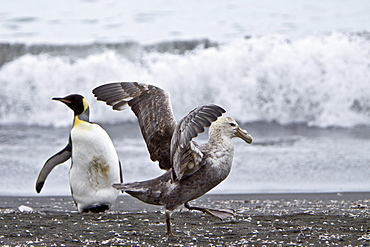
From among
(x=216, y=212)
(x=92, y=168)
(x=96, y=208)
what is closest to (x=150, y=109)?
(x=216, y=212)

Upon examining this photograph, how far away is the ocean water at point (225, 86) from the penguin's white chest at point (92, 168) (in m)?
1.01

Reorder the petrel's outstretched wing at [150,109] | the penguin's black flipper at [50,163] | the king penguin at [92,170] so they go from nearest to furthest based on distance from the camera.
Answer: the petrel's outstretched wing at [150,109] < the king penguin at [92,170] < the penguin's black flipper at [50,163]

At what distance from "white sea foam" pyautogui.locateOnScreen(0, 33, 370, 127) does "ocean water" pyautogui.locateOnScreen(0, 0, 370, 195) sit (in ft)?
0.08

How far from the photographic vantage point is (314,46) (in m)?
13.6

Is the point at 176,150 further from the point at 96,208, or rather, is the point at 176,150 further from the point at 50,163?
the point at 50,163

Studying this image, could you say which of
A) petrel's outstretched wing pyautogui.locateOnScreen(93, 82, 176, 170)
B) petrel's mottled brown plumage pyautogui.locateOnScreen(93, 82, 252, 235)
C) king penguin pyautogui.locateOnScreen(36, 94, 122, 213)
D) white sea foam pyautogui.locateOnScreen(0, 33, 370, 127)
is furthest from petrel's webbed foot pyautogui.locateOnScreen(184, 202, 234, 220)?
white sea foam pyautogui.locateOnScreen(0, 33, 370, 127)

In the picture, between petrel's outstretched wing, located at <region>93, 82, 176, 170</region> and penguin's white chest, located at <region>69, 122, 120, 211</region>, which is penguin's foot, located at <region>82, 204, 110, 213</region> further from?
petrel's outstretched wing, located at <region>93, 82, 176, 170</region>

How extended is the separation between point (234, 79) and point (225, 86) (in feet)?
0.75

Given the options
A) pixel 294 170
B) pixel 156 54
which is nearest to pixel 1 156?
pixel 294 170

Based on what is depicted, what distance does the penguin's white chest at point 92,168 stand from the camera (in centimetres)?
697

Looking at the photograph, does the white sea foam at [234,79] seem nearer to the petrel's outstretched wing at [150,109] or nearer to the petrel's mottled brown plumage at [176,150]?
the petrel's outstretched wing at [150,109]

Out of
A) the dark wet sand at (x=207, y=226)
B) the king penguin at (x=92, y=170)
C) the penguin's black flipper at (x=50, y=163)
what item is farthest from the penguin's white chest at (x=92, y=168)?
the penguin's black flipper at (x=50, y=163)

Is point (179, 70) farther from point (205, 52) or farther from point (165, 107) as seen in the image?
point (165, 107)

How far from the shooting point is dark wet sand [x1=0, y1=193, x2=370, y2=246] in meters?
4.96
